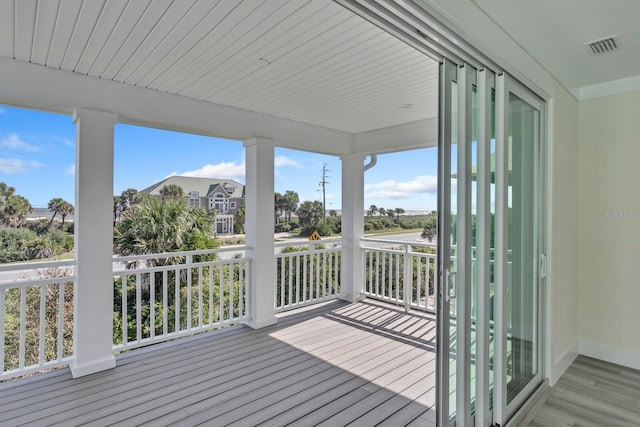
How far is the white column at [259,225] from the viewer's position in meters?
3.82

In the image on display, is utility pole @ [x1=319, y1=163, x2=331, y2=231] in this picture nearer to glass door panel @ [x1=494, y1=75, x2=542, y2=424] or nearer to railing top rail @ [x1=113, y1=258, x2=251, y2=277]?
railing top rail @ [x1=113, y1=258, x2=251, y2=277]

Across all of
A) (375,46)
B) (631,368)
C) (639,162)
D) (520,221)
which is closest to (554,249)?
(520,221)

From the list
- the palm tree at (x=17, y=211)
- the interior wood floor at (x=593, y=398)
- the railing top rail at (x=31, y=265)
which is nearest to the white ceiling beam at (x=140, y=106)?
the railing top rail at (x=31, y=265)

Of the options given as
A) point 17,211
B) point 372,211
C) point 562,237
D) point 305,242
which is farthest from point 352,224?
point 17,211

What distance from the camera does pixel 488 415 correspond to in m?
1.92

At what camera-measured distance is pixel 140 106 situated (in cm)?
294

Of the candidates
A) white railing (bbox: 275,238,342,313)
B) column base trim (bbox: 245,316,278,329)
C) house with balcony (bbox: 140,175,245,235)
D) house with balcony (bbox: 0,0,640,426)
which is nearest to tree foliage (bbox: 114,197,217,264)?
house with balcony (bbox: 140,175,245,235)

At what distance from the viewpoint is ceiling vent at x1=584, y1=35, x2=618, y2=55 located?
80.4 inches

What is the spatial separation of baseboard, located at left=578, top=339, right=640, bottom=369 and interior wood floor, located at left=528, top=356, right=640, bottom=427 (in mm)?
57

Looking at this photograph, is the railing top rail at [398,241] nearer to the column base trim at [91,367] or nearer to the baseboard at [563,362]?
the baseboard at [563,362]

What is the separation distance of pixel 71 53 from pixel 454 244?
9.22 feet

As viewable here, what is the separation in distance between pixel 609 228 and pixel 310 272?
3.28 meters

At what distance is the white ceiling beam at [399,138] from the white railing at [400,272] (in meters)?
1.29

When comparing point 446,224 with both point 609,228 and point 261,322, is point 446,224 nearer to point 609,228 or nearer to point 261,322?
point 609,228
